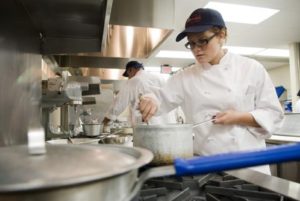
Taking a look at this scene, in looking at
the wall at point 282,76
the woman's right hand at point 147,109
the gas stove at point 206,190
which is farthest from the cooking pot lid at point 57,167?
the wall at point 282,76

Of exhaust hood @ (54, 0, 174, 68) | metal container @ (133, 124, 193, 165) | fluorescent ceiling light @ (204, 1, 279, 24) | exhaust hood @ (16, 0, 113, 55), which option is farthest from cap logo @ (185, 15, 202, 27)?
fluorescent ceiling light @ (204, 1, 279, 24)

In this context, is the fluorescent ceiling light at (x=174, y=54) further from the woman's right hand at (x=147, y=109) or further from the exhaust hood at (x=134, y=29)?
the woman's right hand at (x=147, y=109)

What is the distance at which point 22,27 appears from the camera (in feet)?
3.94

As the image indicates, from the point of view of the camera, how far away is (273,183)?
793 millimetres

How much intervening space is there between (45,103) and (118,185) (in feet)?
5.10

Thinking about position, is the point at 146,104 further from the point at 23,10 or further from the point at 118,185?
the point at 118,185

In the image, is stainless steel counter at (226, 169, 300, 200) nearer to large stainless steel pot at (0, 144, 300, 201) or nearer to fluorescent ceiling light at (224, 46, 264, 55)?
large stainless steel pot at (0, 144, 300, 201)

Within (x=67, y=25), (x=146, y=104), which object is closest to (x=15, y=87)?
(x=67, y=25)

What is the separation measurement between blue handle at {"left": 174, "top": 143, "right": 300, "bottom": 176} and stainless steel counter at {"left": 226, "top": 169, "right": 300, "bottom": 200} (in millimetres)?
271

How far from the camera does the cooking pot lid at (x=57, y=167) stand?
31 cm

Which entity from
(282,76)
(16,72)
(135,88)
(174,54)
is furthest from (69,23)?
(282,76)

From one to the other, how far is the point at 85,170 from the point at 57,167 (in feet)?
0.14

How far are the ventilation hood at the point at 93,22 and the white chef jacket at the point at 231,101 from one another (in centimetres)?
44

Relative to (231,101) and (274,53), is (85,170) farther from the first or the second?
(274,53)
